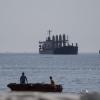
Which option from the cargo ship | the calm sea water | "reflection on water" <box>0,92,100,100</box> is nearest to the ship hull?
the cargo ship

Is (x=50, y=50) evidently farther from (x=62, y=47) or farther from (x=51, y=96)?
(x=51, y=96)

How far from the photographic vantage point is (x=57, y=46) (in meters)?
188

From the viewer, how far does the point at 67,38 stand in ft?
605

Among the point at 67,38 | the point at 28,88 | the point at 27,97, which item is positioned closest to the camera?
the point at 27,97

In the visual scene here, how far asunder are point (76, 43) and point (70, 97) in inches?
7240

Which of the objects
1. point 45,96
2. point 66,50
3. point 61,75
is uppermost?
point 66,50

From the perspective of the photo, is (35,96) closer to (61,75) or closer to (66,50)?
(61,75)

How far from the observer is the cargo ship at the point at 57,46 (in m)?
184

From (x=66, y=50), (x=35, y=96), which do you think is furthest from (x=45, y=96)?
(x=66, y=50)

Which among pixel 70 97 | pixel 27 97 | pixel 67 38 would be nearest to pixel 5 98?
pixel 27 97

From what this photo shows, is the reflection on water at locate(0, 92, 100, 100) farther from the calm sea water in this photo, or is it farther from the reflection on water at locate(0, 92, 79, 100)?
the calm sea water

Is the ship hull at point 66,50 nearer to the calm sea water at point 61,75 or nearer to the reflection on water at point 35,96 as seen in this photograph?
the calm sea water at point 61,75

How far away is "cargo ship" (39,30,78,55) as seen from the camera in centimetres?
18412

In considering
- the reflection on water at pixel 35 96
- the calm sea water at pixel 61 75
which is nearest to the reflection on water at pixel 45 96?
the reflection on water at pixel 35 96
